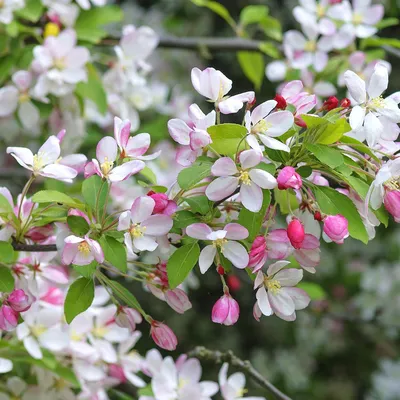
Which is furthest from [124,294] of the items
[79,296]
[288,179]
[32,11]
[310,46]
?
[310,46]

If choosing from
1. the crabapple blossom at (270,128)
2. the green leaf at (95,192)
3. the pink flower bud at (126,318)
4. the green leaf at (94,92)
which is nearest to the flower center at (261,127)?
the crabapple blossom at (270,128)

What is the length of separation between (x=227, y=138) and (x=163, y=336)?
29 cm

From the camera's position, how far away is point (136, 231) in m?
0.93

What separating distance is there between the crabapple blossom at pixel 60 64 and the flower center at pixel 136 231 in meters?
0.78

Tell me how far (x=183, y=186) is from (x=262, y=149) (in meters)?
0.11

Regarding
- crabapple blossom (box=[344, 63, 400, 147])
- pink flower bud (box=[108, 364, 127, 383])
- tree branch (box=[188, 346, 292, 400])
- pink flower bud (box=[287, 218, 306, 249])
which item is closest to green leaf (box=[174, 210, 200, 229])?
pink flower bud (box=[287, 218, 306, 249])

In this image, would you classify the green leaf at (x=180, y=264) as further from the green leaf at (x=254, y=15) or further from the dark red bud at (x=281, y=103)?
the green leaf at (x=254, y=15)

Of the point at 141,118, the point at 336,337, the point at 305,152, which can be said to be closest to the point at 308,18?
the point at 141,118

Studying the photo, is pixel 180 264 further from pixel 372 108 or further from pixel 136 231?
pixel 372 108

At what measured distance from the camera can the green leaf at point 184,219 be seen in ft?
3.09

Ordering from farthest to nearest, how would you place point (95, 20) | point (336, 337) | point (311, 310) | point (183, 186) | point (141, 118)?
point (336, 337) < point (311, 310) < point (141, 118) < point (95, 20) < point (183, 186)

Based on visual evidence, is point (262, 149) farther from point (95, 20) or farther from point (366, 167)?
point (95, 20)

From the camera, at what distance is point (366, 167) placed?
3.20 ft

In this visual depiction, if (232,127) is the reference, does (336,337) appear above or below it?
below
